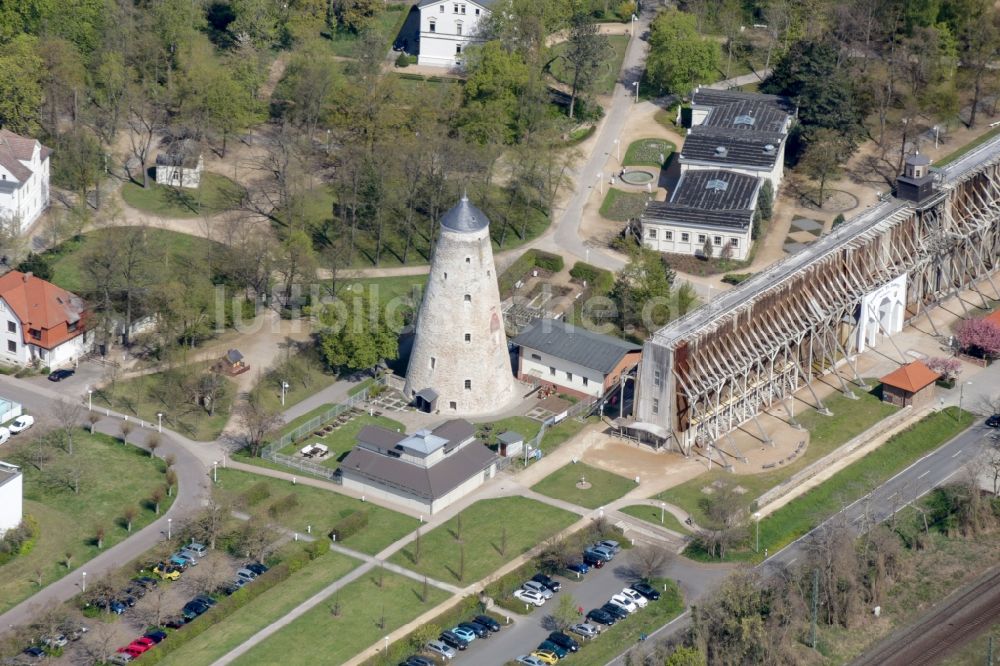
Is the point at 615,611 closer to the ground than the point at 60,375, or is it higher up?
closer to the ground

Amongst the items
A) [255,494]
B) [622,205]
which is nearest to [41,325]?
[255,494]

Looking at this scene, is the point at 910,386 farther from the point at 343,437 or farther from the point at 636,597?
Answer: the point at 343,437

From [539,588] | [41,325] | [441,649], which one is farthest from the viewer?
[41,325]

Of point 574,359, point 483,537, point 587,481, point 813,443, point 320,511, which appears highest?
point 574,359

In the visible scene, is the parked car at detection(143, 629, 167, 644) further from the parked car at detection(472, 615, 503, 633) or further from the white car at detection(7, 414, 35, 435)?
the white car at detection(7, 414, 35, 435)

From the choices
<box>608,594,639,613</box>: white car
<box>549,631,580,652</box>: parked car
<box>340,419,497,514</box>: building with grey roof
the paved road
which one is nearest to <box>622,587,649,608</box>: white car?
<box>608,594,639,613</box>: white car

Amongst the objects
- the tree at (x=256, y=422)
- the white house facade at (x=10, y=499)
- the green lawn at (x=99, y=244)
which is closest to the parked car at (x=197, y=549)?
the white house facade at (x=10, y=499)
